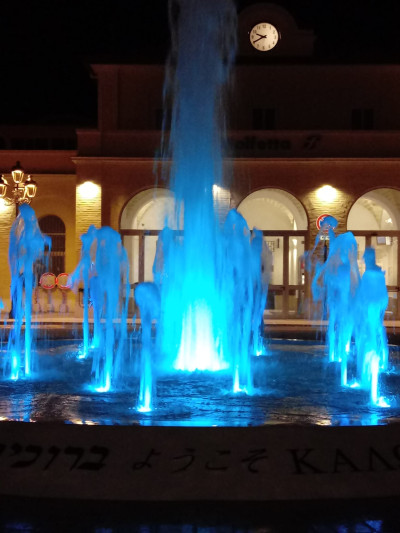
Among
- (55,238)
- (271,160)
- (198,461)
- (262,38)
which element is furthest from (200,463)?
(262,38)

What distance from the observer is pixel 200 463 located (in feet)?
17.7

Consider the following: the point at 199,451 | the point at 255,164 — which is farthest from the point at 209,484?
the point at 255,164

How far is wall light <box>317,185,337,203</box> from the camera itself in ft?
80.4

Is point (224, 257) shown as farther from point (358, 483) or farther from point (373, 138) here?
point (373, 138)

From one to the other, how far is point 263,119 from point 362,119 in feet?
12.0

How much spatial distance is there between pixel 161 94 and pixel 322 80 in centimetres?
597

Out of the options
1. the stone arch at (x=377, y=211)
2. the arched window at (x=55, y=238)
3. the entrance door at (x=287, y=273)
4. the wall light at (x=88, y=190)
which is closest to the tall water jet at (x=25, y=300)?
the wall light at (x=88, y=190)

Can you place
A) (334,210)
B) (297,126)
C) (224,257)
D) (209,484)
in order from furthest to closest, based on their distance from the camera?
1. (297,126)
2. (334,210)
3. (224,257)
4. (209,484)

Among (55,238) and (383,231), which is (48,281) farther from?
(383,231)

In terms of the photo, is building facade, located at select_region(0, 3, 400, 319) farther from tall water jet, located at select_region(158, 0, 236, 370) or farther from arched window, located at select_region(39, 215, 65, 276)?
tall water jet, located at select_region(158, 0, 236, 370)

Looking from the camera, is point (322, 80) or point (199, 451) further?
point (322, 80)

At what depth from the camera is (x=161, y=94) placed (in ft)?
85.0

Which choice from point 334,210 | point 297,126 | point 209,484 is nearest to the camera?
point 209,484

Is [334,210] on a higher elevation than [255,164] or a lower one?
lower
